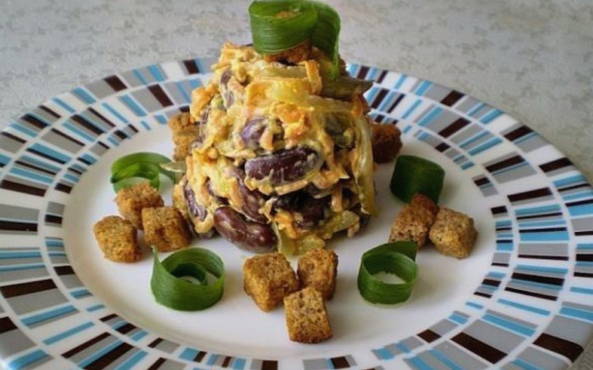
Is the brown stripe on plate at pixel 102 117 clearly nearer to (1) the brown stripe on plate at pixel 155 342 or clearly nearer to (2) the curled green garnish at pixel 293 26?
(2) the curled green garnish at pixel 293 26

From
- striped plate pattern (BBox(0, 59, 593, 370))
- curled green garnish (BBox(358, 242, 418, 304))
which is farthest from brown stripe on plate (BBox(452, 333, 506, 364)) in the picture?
curled green garnish (BBox(358, 242, 418, 304))

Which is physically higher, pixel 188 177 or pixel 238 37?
pixel 238 37

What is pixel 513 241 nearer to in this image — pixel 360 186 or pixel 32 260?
pixel 360 186

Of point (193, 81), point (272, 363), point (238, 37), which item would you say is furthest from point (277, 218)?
point (238, 37)

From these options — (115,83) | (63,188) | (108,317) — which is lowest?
(108,317)

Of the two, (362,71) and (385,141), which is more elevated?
(362,71)

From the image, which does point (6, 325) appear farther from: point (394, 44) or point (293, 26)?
point (394, 44)

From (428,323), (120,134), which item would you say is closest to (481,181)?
(428,323)
